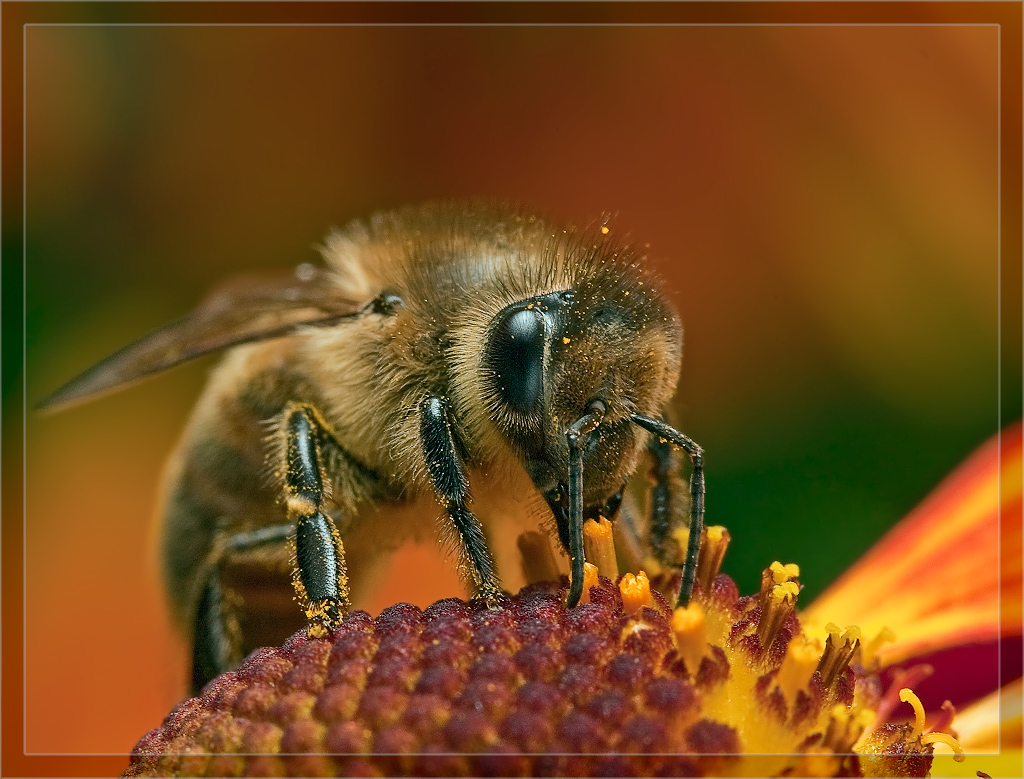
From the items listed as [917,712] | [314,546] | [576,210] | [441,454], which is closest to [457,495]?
[441,454]

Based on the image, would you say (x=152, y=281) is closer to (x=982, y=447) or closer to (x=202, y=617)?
(x=202, y=617)

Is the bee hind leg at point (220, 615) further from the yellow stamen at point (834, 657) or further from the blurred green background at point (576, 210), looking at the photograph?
the yellow stamen at point (834, 657)

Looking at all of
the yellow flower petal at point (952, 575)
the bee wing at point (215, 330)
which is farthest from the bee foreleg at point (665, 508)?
the bee wing at point (215, 330)

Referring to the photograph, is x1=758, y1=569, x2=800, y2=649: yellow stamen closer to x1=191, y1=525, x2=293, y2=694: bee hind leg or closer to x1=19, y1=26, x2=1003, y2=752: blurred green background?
x1=19, y1=26, x2=1003, y2=752: blurred green background

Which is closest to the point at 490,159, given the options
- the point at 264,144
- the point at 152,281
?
the point at 264,144

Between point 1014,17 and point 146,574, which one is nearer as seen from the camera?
point 1014,17

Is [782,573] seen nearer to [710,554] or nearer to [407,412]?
[710,554]
